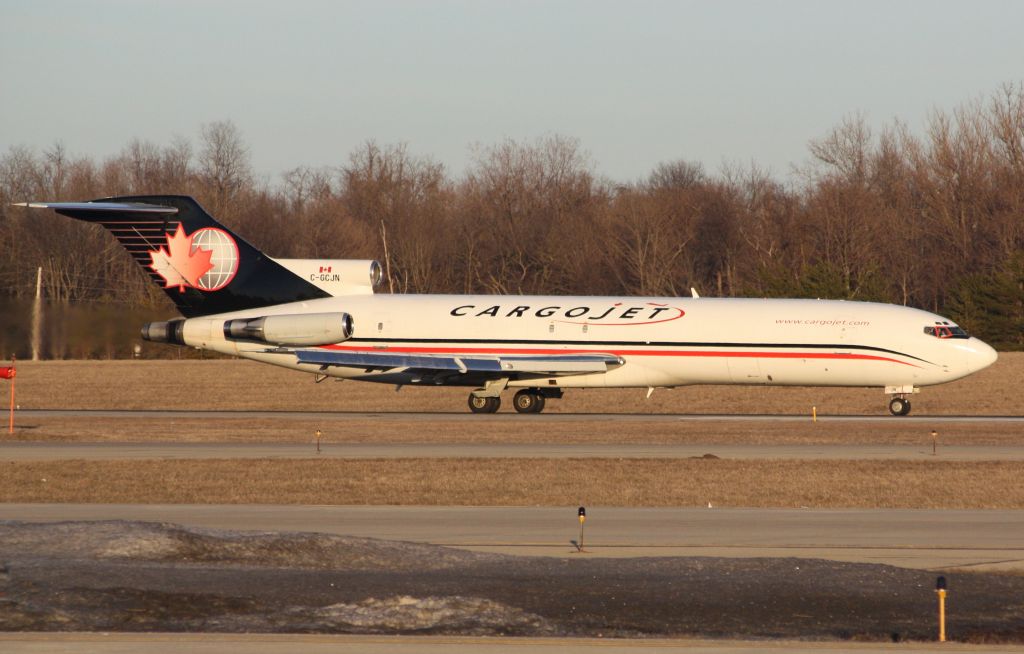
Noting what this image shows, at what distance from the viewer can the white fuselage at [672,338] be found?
126 feet

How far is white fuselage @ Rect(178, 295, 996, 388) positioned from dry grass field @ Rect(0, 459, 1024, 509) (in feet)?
43.6

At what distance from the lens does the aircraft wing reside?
126ft

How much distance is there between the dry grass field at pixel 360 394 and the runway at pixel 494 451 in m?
15.5

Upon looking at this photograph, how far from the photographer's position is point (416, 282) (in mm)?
82125

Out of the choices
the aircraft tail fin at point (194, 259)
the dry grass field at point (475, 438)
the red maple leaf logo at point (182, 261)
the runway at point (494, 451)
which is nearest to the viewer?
the dry grass field at point (475, 438)

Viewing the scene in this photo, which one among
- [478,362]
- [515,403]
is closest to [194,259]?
[478,362]

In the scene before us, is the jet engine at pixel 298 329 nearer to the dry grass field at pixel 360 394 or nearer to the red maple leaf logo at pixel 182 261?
the red maple leaf logo at pixel 182 261

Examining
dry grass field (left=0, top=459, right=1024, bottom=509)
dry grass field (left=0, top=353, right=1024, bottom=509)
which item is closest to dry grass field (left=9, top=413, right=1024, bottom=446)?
dry grass field (left=0, top=353, right=1024, bottom=509)

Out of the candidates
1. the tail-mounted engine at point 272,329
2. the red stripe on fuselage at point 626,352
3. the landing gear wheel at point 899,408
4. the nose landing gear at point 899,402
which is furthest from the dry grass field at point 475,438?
the landing gear wheel at point 899,408

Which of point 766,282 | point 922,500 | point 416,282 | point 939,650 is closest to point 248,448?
point 922,500

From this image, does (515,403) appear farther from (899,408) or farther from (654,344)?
(899,408)

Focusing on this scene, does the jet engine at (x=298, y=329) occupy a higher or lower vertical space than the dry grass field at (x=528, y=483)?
higher

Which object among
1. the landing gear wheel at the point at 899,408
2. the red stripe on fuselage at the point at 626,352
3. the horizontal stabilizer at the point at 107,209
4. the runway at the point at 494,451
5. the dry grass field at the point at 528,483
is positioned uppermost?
the horizontal stabilizer at the point at 107,209

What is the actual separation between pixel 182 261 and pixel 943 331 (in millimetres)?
23158
